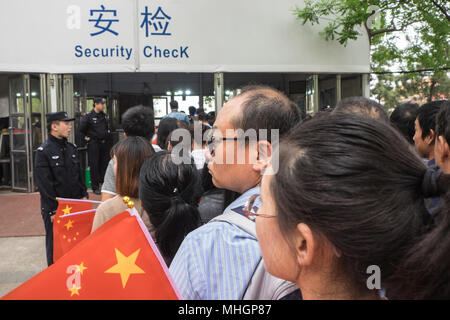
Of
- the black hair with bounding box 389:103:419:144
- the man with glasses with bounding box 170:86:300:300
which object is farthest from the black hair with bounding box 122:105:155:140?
the man with glasses with bounding box 170:86:300:300

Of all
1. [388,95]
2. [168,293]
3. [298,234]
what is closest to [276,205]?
[298,234]

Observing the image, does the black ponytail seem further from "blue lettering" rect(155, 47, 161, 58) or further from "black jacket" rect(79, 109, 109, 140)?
"black jacket" rect(79, 109, 109, 140)

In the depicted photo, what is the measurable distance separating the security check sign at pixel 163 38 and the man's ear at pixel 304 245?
739 centimetres

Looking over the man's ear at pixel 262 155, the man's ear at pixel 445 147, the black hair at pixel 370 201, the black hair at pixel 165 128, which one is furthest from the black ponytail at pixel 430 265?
the black hair at pixel 165 128

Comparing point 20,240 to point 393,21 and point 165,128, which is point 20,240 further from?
point 393,21

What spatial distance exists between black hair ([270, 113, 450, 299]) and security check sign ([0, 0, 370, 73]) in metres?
7.40

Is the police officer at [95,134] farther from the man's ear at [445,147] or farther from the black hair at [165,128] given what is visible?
the man's ear at [445,147]

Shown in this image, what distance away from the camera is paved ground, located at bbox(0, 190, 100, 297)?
441 centimetres

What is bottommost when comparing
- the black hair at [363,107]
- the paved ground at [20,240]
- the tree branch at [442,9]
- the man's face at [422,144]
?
the paved ground at [20,240]

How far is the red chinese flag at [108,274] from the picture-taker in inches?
47.5

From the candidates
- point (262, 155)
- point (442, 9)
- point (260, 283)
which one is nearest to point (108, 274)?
point (260, 283)

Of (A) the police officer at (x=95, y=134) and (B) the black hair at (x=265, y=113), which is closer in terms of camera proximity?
(B) the black hair at (x=265, y=113)

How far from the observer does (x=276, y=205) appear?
0.99 m

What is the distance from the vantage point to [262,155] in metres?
1.56
